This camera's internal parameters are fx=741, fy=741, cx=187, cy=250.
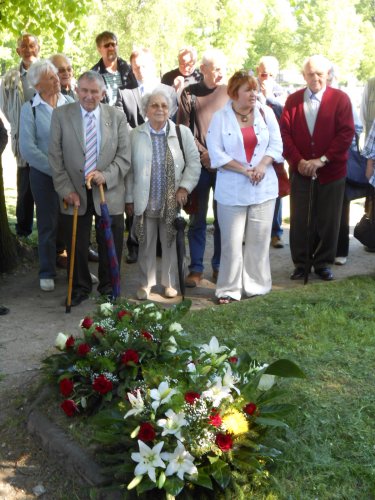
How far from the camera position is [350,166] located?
8203 mm

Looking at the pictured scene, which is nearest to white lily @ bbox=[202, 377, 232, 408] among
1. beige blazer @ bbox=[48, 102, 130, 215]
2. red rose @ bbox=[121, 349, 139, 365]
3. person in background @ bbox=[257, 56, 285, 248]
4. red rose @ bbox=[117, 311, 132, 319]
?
red rose @ bbox=[121, 349, 139, 365]

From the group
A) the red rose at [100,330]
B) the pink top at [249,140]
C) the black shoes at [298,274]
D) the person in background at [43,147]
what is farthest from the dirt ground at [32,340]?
the pink top at [249,140]

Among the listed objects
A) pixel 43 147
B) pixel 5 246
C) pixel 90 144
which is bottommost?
pixel 5 246

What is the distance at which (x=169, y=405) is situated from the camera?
11.8 feet

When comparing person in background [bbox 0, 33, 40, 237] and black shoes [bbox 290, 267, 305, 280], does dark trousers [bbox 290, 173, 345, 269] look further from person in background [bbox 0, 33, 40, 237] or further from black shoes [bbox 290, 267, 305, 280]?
person in background [bbox 0, 33, 40, 237]

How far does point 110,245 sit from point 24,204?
2539mm

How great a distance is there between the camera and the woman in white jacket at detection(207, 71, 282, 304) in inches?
268

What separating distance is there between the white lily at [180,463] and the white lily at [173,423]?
0.07 meters

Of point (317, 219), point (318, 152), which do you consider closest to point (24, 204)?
point (317, 219)

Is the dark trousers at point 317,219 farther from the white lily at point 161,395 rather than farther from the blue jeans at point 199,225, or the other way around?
the white lily at point 161,395

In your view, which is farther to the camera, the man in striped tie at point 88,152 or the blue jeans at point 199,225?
the blue jeans at point 199,225

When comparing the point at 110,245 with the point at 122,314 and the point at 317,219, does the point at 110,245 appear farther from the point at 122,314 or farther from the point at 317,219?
the point at 317,219

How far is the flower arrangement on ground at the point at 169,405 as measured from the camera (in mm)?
3479

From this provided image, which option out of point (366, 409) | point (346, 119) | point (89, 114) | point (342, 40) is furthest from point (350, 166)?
point (342, 40)
